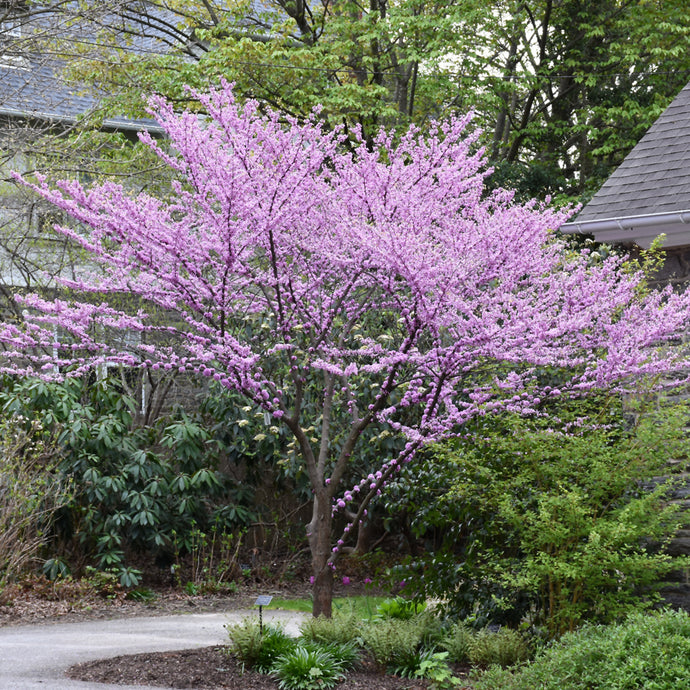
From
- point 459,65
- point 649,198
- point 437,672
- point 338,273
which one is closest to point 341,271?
point 338,273

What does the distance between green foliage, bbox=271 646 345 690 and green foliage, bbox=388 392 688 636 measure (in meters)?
1.07

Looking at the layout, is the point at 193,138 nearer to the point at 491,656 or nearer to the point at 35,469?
the point at 491,656

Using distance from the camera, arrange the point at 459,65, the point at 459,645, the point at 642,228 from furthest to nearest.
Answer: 1. the point at 459,65
2. the point at 642,228
3. the point at 459,645

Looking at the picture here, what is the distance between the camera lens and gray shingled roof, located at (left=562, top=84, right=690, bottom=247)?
7.31 m

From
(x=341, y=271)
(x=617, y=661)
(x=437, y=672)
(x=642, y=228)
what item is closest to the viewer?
(x=617, y=661)

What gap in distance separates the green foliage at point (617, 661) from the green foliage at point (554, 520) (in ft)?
1.70

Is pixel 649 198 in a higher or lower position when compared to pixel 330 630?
higher

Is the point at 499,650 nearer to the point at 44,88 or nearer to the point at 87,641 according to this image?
the point at 87,641

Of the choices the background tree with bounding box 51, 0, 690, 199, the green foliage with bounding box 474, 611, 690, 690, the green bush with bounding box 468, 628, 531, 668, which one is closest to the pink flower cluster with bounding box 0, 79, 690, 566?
the green bush with bounding box 468, 628, 531, 668

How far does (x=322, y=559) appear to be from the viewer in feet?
19.8

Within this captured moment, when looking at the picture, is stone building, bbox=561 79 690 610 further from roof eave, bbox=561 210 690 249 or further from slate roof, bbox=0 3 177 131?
slate roof, bbox=0 3 177 131

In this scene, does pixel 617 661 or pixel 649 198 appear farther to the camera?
pixel 649 198

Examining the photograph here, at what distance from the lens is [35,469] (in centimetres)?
857

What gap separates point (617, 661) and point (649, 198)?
4732 mm
